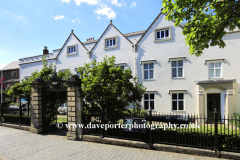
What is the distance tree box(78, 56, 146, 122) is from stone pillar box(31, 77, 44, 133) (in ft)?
11.7

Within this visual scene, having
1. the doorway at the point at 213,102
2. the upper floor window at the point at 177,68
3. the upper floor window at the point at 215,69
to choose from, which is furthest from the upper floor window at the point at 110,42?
the doorway at the point at 213,102

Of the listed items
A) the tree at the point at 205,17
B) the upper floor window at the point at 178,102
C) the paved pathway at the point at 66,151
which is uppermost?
the tree at the point at 205,17

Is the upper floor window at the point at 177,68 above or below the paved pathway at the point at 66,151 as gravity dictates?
above

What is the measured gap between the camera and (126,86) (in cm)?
766

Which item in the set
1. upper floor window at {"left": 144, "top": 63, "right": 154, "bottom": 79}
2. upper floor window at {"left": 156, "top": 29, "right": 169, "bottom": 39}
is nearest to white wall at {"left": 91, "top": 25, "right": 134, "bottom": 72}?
upper floor window at {"left": 144, "top": 63, "right": 154, "bottom": 79}

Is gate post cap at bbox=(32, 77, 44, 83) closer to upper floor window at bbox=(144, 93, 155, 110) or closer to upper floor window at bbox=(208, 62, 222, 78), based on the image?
upper floor window at bbox=(144, 93, 155, 110)

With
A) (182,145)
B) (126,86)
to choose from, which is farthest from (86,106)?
(182,145)

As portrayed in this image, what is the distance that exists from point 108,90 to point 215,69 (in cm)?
1139

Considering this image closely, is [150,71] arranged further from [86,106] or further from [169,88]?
[86,106]

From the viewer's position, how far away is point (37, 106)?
30.5 feet

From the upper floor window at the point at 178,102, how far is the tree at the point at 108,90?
8.07 metres

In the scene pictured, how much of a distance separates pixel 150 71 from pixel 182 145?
10.4 metres

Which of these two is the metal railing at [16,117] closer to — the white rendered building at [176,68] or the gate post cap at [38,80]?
the gate post cap at [38,80]

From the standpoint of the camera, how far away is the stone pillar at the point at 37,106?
30.4 feet
